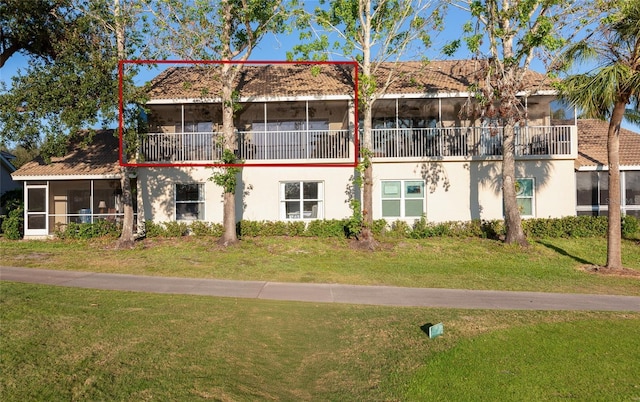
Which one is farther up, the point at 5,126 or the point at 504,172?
the point at 5,126

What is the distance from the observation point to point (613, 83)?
40.4ft

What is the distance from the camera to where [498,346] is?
21.3 ft

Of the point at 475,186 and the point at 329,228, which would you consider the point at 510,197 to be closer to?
the point at 475,186

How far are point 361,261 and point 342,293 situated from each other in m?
4.29

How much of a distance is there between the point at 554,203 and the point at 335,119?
1047cm

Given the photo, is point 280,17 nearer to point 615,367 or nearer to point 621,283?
point 621,283

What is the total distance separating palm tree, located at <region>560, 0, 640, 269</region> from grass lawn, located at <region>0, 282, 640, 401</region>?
19.3ft

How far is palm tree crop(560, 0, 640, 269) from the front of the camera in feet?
41.2

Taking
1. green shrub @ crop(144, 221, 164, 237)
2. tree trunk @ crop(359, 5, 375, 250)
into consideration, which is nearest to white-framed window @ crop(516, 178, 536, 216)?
tree trunk @ crop(359, 5, 375, 250)

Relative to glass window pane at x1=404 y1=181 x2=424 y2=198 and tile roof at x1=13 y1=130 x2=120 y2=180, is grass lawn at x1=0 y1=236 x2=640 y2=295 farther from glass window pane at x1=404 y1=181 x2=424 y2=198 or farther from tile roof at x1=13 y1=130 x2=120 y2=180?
tile roof at x1=13 y1=130 x2=120 y2=180

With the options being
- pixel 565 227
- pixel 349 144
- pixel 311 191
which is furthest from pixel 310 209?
pixel 565 227

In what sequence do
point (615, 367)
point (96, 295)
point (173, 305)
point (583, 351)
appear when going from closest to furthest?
point (615, 367) < point (583, 351) < point (173, 305) < point (96, 295)

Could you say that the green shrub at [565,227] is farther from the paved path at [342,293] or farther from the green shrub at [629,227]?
the paved path at [342,293]

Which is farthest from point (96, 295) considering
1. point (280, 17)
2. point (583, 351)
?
point (280, 17)
